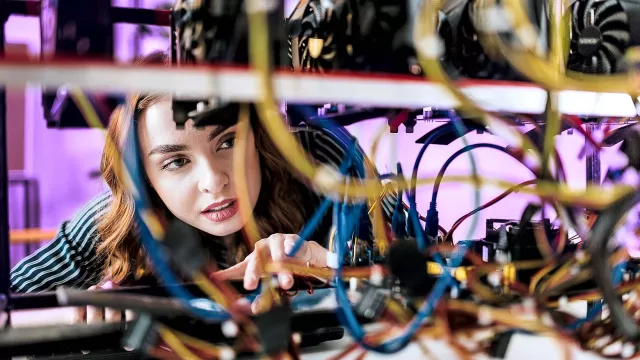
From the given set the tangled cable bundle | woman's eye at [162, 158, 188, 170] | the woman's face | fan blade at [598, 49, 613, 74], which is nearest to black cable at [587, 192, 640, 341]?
the tangled cable bundle

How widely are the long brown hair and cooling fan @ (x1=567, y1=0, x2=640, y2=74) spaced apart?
520 mm

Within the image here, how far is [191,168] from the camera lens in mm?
836

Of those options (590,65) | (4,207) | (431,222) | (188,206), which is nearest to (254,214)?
(188,206)

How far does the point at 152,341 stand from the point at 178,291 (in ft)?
0.19

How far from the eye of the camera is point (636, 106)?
563mm

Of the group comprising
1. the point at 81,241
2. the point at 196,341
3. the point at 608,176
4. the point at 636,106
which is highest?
the point at 636,106

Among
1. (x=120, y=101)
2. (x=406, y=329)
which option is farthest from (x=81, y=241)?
(x=406, y=329)

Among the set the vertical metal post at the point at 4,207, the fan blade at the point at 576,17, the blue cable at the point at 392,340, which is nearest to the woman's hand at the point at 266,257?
the blue cable at the point at 392,340

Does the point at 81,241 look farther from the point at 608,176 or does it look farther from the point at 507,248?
the point at 608,176

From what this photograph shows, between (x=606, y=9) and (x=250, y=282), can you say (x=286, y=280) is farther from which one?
(x=606, y=9)

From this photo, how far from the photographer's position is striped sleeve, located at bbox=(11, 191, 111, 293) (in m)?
1.08

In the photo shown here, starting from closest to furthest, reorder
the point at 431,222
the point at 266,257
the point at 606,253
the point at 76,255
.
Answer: the point at 606,253, the point at 266,257, the point at 431,222, the point at 76,255

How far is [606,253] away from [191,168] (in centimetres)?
60

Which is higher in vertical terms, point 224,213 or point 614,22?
point 614,22
